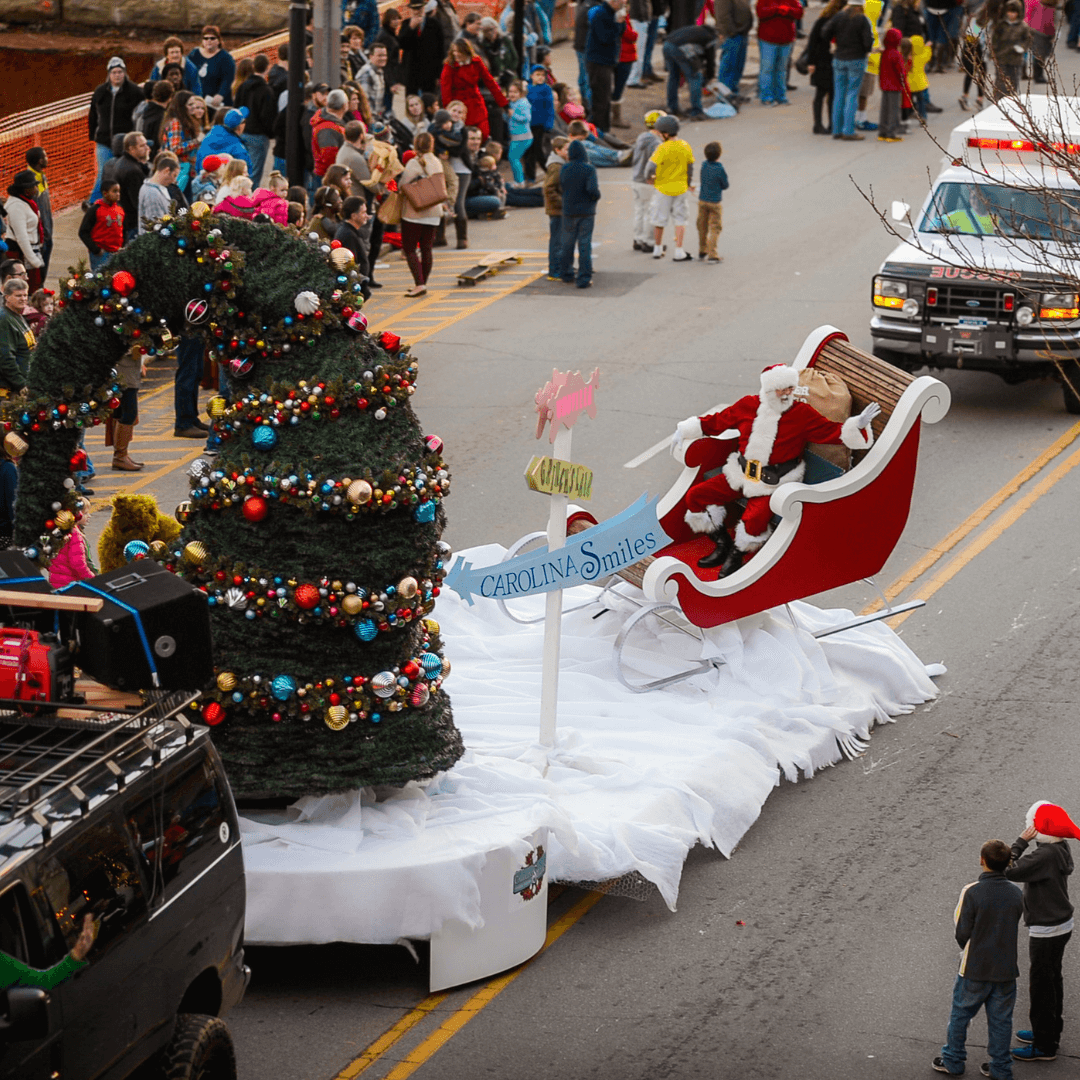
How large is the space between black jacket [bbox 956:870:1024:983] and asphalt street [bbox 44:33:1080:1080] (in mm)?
576

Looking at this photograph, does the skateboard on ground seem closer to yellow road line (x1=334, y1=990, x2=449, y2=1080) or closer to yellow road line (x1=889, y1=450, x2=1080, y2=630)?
yellow road line (x1=889, y1=450, x2=1080, y2=630)

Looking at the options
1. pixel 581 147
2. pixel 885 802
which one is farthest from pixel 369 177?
pixel 885 802

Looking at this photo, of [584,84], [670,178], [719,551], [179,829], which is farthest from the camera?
[584,84]

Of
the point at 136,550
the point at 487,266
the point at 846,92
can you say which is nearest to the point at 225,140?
the point at 487,266

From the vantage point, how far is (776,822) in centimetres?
988

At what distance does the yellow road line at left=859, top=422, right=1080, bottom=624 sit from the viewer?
43.1 feet

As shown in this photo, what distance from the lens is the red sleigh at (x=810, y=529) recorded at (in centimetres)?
1073

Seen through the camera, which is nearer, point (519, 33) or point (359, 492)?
point (359, 492)

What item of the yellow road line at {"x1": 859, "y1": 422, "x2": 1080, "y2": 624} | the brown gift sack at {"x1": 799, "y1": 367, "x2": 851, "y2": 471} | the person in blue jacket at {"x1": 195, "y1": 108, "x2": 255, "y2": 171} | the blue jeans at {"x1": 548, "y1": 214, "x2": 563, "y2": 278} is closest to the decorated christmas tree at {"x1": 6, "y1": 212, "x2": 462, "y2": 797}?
the brown gift sack at {"x1": 799, "y1": 367, "x2": 851, "y2": 471}

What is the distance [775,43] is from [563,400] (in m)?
21.9

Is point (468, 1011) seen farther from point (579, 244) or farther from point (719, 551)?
point (579, 244)

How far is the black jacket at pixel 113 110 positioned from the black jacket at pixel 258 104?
1.41 m

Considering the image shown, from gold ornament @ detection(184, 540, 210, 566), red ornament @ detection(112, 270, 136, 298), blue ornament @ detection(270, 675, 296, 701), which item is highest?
red ornament @ detection(112, 270, 136, 298)

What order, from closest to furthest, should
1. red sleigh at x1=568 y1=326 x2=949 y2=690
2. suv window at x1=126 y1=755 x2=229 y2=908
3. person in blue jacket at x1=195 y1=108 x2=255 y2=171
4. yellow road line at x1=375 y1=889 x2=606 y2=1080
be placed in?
1. suv window at x1=126 y1=755 x2=229 y2=908
2. yellow road line at x1=375 y1=889 x2=606 y2=1080
3. red sleigh at x1=568 y1=326 x2=949 y2=690
4. person in blue jacket at x1=195 y1=108 x2=255 y2=171
